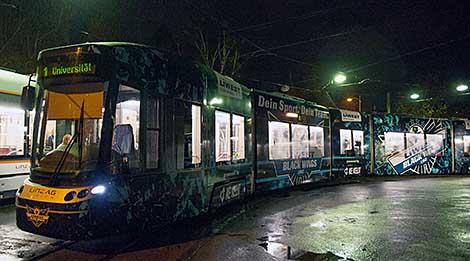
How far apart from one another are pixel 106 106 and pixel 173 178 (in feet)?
6.72

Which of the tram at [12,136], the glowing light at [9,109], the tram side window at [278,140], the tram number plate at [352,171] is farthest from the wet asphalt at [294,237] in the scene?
Result: the tram number plate at [352,171]

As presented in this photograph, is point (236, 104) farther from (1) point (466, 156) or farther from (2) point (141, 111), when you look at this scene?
(1) point (466, 156)

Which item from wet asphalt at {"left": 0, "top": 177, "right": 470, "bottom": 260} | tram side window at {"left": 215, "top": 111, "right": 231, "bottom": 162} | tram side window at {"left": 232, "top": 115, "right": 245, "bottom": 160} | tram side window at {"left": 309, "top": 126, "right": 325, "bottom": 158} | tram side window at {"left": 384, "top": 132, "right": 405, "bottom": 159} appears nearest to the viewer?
wet asphalt at {"left": 0, "top": 177, "right": 470, "bottom": 260}

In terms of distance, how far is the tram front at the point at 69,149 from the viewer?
18.8 ft

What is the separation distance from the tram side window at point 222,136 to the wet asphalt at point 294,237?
1.53 m

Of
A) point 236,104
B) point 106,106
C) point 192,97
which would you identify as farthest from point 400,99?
point 106,106

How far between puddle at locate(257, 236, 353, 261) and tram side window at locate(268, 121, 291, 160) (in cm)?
608

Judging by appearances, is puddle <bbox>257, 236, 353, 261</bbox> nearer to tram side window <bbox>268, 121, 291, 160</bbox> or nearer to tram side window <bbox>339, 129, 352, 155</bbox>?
tram side window <bbox>268, 121, 291, 160</bbox>

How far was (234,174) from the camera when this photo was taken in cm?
1033

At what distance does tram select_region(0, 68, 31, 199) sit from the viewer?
1027 centimetres

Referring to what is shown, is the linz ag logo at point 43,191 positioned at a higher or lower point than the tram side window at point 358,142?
lower

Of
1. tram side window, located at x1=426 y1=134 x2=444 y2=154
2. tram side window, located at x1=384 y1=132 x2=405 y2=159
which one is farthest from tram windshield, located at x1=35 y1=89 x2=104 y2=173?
tram side window, located at x1=426 y1=134 x2=444 y2=154

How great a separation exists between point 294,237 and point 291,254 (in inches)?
45.8

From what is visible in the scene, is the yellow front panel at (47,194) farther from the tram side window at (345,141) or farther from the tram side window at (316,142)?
the tram side window at (345,141)
